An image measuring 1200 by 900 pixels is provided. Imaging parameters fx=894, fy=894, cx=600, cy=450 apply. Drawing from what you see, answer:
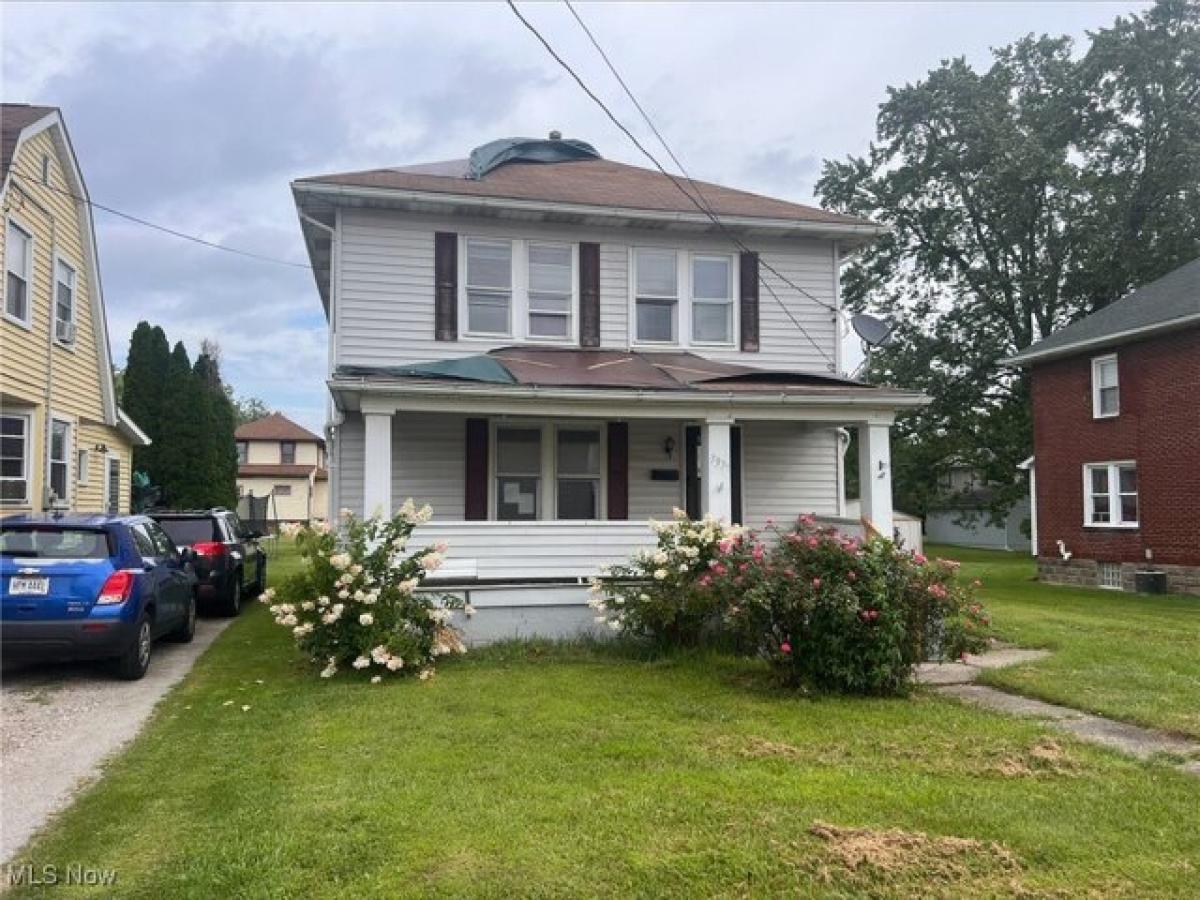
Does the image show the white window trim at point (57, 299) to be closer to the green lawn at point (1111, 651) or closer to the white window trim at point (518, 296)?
the white window trim at point (518, 296)

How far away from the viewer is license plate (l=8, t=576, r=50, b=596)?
780 centimetres

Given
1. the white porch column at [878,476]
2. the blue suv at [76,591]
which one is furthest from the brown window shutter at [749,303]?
the blue suv at [76,591]

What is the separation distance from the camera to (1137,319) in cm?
1941

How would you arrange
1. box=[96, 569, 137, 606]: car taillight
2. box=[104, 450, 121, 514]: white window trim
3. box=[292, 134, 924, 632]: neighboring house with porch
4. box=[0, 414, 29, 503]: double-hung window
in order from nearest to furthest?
1. box=[96, 569, 137, 606]: car taillight
2. box=[292, 134, 924, 632]: neighboring house with porch
3. box=[0, 414, 29, 503]: double-hung window
4. box=[104, 450, 121, 514]: white window trim

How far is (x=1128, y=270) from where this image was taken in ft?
94.5

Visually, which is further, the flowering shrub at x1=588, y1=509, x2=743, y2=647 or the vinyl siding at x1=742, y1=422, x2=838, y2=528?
the vinyl siding at x1=742, y1=422, x2=838, y2=528

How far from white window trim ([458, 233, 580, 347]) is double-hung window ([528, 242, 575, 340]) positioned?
0.05 metres

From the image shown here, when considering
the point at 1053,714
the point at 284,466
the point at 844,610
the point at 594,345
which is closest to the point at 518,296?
the point at 594,345

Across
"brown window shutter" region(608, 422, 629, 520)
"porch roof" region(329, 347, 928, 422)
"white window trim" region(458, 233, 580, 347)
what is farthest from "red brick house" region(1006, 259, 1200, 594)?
"white window trim" region(458, 233, 580, 347)

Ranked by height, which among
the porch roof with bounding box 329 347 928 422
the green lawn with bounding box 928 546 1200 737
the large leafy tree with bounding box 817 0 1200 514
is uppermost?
the large leafy tree with bounding box 817 0 1200 514

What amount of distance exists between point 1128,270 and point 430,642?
2856cm

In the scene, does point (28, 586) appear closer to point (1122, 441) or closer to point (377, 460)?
point (377, 460)

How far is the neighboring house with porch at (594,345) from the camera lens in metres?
10.8

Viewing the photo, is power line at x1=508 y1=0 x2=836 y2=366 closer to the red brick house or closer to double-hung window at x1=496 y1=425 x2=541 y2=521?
double-hung window at x1=496 y1=425 x2=541 y2=521
